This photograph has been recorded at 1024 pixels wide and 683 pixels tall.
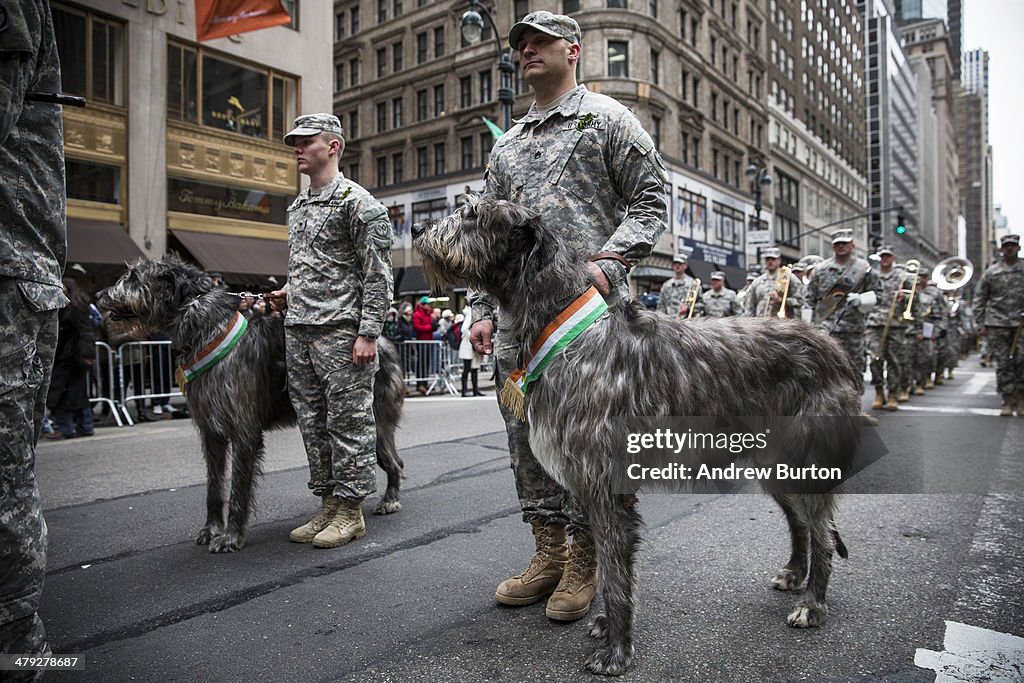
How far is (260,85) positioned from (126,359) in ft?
39.4

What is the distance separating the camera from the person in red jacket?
16578 millimetres

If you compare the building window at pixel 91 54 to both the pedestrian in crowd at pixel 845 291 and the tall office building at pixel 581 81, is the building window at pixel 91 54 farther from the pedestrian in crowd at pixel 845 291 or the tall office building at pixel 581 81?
the tall office building at pixel 581 81

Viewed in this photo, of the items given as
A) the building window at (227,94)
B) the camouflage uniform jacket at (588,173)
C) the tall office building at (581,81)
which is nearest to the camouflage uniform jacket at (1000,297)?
the camouflage uniform jacket at (588,173)

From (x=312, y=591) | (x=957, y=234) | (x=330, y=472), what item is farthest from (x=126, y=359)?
(x=957, y=234)

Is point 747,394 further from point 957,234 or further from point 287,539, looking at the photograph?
point 957,234

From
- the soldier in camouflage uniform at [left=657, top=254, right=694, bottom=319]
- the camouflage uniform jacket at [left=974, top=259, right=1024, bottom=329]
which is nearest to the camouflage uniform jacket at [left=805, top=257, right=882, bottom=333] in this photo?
the camouflage uniform jacket at [left=974, top=259, right=1024, bottom=329]

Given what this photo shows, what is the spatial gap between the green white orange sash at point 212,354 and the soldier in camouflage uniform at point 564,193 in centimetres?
189

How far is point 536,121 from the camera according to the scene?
360 cm

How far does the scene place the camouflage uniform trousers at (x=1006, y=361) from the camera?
10.4m

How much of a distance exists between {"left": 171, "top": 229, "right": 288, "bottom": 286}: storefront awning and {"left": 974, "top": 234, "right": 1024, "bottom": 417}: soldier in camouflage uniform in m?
15.4

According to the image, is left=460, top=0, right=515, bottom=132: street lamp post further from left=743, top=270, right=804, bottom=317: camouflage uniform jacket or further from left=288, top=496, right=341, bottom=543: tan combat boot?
left=288, top=496, right=341, bottom=543: tan combat boot

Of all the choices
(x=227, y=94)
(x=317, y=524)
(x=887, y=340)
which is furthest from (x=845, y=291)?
(x=227, y=94)

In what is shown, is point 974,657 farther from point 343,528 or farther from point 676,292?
point 676,292

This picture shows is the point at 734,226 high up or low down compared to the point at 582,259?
up
